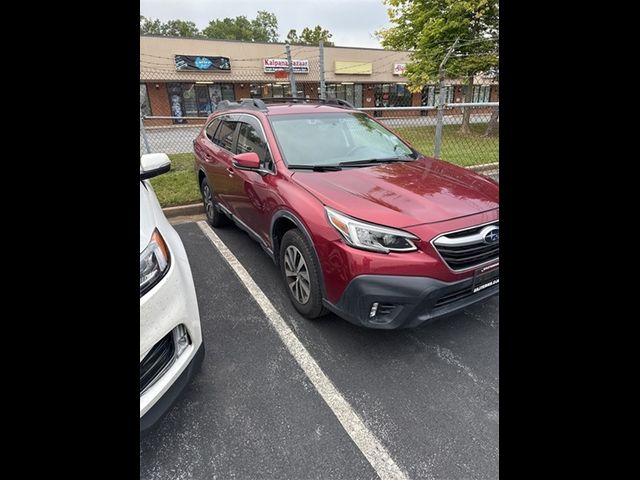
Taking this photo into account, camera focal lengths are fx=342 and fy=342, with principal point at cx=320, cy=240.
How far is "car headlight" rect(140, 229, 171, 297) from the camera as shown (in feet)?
4.99

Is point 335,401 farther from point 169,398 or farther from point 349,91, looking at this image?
point 349,91

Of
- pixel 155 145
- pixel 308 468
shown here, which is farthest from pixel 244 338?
pixel 155 145

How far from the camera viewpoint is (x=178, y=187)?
6137 millimetres

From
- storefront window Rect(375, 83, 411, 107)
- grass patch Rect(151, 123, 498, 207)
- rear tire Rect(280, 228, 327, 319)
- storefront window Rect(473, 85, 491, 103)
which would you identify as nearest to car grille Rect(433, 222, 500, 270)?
rear tire Rect(280, 228, 327, 319)

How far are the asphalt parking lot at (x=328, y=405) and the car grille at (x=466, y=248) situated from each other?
68 cm

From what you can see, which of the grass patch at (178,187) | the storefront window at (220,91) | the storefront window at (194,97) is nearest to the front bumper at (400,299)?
the grass patch at (178,187)

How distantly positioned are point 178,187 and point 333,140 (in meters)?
3.93

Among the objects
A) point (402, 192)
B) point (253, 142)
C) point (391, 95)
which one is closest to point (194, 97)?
point (391, 95)

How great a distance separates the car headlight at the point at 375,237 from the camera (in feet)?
6.71

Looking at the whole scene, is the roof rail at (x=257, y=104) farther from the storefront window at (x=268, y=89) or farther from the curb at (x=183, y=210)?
the storefront window at (x=268, y=89)

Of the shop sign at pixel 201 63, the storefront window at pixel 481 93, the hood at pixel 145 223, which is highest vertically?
the shop sign at pixel 201 63

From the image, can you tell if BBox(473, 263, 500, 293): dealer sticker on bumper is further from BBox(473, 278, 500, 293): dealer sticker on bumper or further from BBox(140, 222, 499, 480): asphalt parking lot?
BBox(140, 222, 499, 480): asphalt parking lot

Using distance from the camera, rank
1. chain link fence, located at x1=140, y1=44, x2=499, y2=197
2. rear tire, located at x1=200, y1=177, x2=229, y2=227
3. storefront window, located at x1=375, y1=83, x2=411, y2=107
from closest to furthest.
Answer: rear tire, located at x1=200, y1=177, x2=229, y2=227
chain link fence, located at x1=140, y1=44, x2=499, y2=197
storefront window, located at x1=375, y1=83, x2=411, y2=107
